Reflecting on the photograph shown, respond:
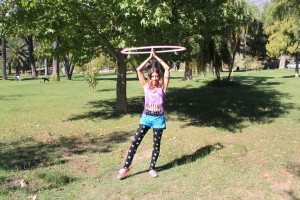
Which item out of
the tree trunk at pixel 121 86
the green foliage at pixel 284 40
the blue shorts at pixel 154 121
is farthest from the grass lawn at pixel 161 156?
the green foliage at pixel 284 40

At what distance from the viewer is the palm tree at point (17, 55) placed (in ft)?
271

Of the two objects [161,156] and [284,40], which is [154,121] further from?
[284,40]

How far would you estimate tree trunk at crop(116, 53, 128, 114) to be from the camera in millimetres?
14570

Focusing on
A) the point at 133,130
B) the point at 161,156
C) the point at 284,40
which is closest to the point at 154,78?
the point at 161,156

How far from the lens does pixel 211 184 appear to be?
22.0 feet

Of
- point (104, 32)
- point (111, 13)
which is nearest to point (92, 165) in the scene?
point (111, 13)

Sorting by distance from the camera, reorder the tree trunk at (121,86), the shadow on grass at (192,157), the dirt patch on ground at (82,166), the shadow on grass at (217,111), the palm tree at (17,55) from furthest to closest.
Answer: the palm tree at (17,55) < the tree trunk at (121,86) < the shadow on grass at (217,111) < the shadow on grass at (192,157) < the dirt patch on ground at (82,166)

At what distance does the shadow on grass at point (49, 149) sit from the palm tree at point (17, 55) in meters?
77.2

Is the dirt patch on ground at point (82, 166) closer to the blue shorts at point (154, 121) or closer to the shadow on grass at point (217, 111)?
the blue shorts at point (154, 121)

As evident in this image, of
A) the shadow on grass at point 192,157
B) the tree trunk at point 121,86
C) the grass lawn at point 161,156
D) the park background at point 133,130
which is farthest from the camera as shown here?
the tree trunk at point 121,86

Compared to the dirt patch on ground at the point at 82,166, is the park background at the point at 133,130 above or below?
above

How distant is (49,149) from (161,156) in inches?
122

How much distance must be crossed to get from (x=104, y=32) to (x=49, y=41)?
218 centimetres

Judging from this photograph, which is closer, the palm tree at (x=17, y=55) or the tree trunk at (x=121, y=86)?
the tree trunk at (x=121, y=86)
